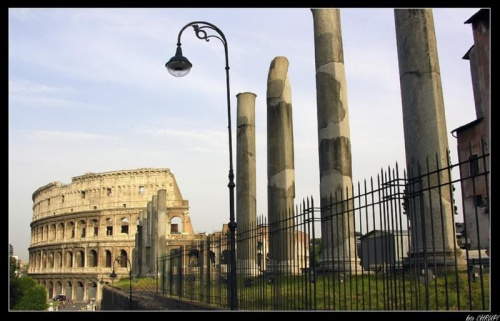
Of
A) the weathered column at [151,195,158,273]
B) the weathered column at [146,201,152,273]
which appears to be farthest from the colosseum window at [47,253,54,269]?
the weathered column at [151,195,158,273]

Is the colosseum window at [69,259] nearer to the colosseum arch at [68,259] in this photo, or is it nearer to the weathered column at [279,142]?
the colosseum arch at [68,259]

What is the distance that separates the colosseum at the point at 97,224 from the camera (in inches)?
1975

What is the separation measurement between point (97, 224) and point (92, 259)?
3.38 metres

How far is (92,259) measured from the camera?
51.4 m

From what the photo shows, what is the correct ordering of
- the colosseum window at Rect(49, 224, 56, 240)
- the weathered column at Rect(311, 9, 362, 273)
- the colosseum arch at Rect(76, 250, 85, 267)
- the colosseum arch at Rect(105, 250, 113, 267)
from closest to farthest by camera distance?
the weathered column at Rect(311, 9, 362, 273), the colosseum arch at Rect(105, 250, 113, 267), the colosseum arch at Rect(76, 250, 85, 267), the colosseum window at Rect(49, 224, 56, 240)

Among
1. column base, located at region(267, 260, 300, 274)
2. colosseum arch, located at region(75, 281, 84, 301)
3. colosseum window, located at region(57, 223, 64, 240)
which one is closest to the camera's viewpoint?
column base, located at region(267, 260, 300, 274)

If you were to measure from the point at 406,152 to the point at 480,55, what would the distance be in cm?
1017

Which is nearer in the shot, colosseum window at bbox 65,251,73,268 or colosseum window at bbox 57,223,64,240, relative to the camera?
colosseum window at bbox 65,251,73,268

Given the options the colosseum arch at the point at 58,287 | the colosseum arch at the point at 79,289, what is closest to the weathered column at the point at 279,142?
the colosseum arch at the point at 79,289

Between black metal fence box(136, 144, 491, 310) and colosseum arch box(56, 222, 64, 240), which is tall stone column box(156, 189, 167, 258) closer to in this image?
black metal fence box(136, 144, 491, 310)

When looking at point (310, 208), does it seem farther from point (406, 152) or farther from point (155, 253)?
point (155, 253)

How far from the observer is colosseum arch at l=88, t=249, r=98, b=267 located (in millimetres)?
51188
